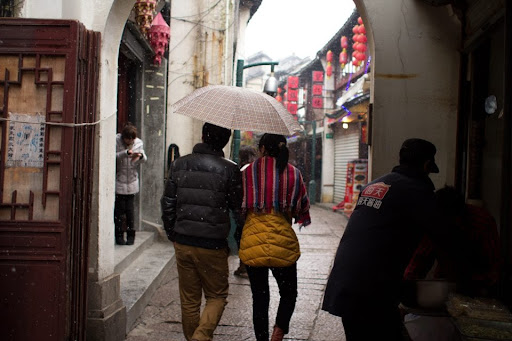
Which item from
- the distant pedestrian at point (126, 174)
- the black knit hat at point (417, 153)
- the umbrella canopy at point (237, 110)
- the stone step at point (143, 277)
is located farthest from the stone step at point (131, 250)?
the black knit hat at point (417, 153)

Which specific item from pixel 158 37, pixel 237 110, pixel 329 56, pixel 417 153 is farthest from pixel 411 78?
pixel 329 56

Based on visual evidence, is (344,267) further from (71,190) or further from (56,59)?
(56,59)

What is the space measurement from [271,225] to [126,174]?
3822 millimetres

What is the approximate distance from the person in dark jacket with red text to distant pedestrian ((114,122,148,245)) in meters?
4.96

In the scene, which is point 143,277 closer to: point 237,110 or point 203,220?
point 203,220

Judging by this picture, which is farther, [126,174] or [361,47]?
[361,47]

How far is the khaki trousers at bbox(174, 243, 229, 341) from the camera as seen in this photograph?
4.39m

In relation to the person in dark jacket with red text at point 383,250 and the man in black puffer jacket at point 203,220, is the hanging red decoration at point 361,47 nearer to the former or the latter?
the man in black puffer jacket at point 203,220

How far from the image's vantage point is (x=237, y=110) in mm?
4566

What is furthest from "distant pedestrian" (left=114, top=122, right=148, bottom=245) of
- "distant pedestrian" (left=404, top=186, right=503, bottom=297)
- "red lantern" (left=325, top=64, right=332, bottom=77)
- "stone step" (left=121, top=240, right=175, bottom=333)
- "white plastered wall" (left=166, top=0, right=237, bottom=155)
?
"red lantern" (left=325, top=64, right=332, bottom=77)

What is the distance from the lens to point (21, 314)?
164 inches

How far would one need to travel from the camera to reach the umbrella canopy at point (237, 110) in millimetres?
4426

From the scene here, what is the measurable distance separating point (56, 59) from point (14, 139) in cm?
71

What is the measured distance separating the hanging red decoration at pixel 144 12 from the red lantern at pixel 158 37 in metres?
1.09
